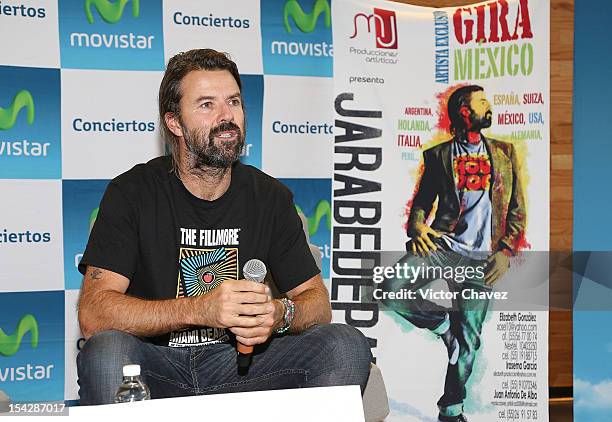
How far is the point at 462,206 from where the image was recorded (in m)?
3.12

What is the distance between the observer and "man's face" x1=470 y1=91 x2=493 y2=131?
10.3 ft

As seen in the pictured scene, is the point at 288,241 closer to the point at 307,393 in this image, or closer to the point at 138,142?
the point at 138,142

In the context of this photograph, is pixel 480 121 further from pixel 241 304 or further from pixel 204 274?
pixel 241 304

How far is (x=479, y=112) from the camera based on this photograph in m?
3.16

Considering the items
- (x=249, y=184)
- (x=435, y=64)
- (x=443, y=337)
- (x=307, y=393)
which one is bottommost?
(x=443, y=337)

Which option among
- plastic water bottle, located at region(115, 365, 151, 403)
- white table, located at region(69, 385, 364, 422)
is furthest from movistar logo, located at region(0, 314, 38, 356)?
white table, located at region(69, 385, 364, 422)

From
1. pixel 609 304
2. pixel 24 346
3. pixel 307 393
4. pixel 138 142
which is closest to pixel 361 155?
pixel 138 142

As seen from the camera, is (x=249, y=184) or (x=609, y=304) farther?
(x=609, y=304)

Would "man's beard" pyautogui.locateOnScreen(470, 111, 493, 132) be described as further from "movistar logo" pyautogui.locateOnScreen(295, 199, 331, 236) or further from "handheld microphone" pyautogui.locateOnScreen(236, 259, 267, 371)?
"handheld microphone" pyautogui.locateOnScreen(236, 259, 267, 371)

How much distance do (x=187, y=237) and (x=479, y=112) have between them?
5.03 feet

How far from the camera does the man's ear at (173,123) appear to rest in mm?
2256

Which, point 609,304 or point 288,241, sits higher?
point 288,241

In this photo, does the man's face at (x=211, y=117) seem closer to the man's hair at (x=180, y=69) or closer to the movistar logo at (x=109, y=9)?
the man's hair at (x=180, y=69)

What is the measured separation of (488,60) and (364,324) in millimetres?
1135
